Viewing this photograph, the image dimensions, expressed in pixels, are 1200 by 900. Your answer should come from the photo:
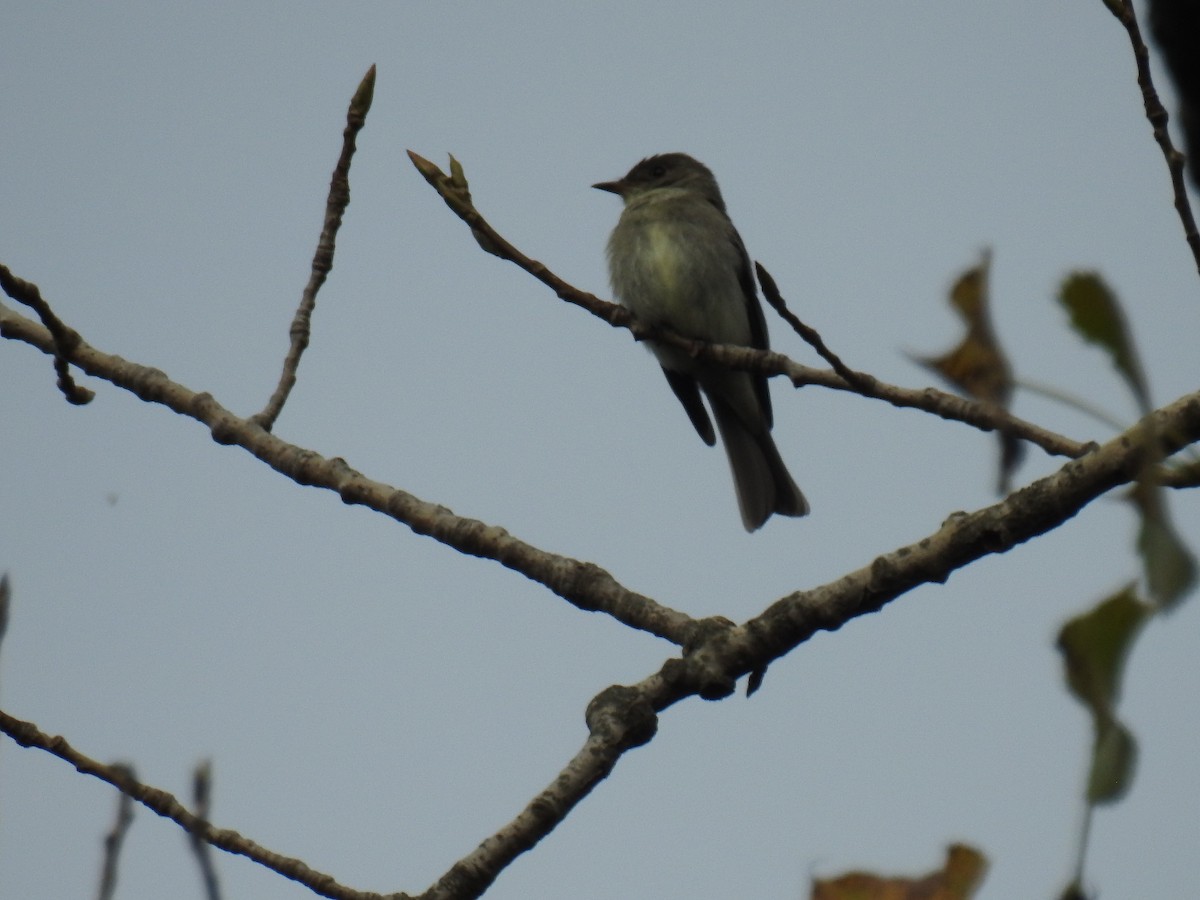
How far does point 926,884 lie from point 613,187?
31.3 feet

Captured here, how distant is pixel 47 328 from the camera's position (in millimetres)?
3750

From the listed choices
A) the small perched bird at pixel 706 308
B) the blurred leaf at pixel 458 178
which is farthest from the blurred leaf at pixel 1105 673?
the small perched bird at pixel 706 308

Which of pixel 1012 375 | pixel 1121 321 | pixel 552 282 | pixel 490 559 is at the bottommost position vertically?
pixel 1121 321

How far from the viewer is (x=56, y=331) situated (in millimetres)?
3758

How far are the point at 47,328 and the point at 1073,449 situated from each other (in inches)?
108

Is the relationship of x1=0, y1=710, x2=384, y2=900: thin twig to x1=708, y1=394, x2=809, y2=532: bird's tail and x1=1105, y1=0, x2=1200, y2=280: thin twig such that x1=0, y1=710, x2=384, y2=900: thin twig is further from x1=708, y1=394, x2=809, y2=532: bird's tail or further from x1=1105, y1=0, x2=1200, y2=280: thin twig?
x1=708, y1=394, x2=809, y2=532: bird's tail

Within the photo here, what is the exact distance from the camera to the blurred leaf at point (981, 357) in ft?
2.79

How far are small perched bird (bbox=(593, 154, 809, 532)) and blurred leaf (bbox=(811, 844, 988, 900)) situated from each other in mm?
7583

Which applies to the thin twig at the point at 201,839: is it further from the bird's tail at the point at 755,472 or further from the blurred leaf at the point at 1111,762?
the bird's tail at the point at 755,472

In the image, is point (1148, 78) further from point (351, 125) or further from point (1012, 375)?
point (351, 125)

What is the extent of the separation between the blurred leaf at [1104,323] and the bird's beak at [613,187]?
9.53m

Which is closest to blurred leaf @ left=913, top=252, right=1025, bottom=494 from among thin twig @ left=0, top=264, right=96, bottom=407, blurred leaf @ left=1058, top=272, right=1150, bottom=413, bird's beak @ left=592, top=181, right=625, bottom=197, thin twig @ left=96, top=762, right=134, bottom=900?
blurred leaf @ left=1058, top=272, right=1150, bottom=413

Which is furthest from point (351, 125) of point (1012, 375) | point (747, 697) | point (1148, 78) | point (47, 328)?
point (1012, 375)

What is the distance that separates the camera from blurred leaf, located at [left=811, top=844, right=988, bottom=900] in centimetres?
71
